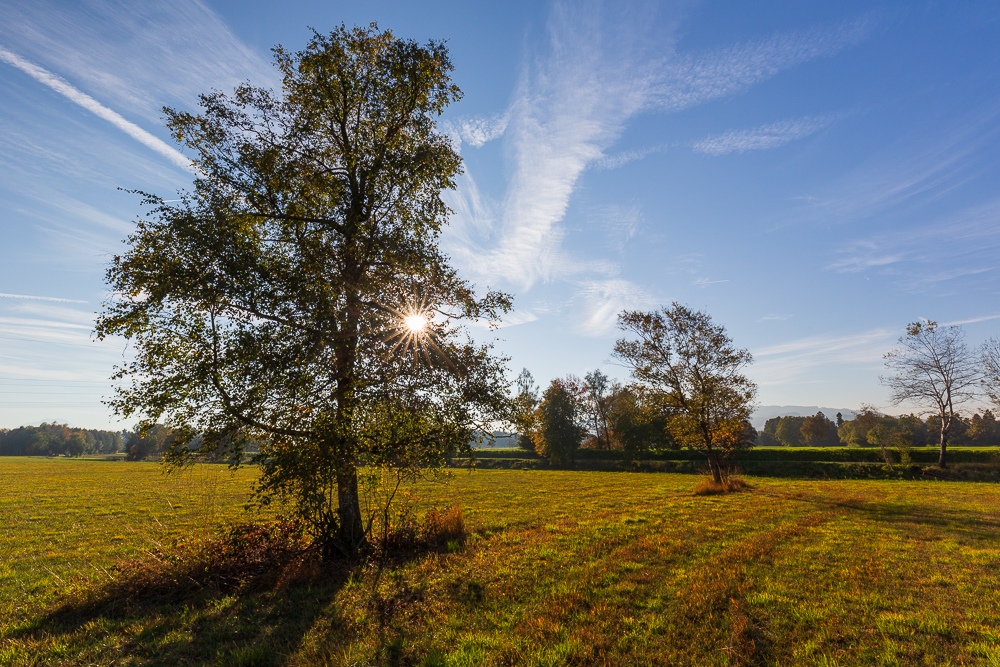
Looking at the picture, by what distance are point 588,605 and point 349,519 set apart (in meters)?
6.66

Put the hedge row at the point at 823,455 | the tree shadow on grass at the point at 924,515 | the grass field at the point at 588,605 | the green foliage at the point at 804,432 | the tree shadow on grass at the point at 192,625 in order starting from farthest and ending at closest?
the green foliage at the point at 804,432
the hedge row at the point at 823,455
the tree shadow on grass at the point at 924,515
the tree shadow on grass at the point at 192,625
the grass field at the point at 588,605

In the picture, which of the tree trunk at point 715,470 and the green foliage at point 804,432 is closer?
the tree trunk at point 715,470

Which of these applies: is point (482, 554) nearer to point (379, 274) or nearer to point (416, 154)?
point (379, 274)

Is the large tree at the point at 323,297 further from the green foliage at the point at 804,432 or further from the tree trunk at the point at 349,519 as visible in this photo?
the green foliage at the point at 804,432

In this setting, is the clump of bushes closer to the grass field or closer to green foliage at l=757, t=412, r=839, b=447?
the grass field

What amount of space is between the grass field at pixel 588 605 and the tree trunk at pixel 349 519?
37.0 inches

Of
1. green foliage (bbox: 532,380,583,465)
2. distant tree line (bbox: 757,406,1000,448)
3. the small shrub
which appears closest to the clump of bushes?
the small shrub

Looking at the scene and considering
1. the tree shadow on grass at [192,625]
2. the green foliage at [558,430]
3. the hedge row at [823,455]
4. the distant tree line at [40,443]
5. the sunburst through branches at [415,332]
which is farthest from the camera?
the distant tree line at [40,443]

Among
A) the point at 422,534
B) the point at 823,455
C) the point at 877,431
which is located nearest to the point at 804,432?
the point at 877,431

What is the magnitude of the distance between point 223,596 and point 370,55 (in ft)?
46.6

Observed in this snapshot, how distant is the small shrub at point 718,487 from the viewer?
26031 mm

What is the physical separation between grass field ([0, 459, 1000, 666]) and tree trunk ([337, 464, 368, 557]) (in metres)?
0.94

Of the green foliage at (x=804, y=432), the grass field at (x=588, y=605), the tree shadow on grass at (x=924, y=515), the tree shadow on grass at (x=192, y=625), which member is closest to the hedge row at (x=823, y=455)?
the tree shadow on grass at (x=924, y=515)

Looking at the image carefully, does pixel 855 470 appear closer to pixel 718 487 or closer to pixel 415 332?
pixel 718 487
